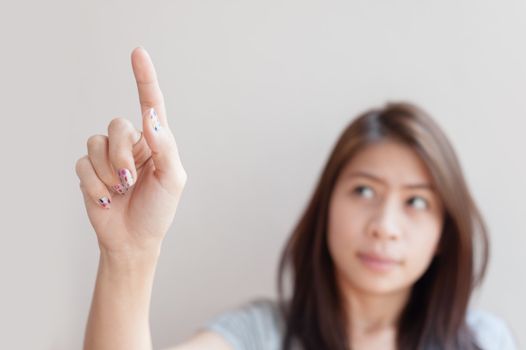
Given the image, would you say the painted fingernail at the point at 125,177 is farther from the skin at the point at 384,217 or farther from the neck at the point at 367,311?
the neck at the point at 367,311

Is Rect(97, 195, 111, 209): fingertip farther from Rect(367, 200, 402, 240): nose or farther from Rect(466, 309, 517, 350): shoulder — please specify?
Rect(466, 309, 517, 350): shoulder

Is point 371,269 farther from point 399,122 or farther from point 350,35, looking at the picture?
point 350,35

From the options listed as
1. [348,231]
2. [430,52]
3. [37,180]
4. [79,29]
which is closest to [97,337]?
[37,180]

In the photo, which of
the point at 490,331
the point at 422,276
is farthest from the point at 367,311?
the point at 490,331

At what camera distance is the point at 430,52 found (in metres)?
1.50

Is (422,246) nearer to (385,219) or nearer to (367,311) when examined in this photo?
(385,219)

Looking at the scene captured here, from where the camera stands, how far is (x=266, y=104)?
1.51m

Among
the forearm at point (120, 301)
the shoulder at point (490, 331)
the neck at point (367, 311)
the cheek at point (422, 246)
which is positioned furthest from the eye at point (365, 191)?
the forearm at point (120, 301)

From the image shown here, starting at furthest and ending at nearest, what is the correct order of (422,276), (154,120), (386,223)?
(422,276) → (386,223) → (154,120)

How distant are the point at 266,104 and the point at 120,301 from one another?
671mm

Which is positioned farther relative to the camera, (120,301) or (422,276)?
(422,276)

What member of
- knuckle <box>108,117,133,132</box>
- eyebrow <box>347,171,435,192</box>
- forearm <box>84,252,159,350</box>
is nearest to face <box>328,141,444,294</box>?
eyebrow <box>347,171,435,192</box>

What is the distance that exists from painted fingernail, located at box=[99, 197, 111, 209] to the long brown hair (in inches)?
24.5

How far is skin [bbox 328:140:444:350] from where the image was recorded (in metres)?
1.35
